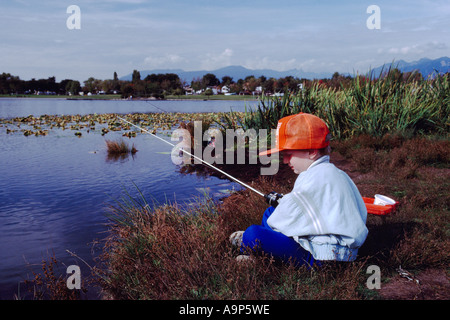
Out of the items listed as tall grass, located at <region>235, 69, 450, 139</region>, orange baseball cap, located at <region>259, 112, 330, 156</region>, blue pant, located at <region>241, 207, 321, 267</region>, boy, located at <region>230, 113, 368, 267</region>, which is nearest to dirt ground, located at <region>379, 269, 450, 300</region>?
boy, located at <region>230, 113, 368, 267</region>

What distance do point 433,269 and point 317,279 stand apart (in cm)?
122

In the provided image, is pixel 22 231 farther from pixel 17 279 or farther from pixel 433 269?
pixel 433 269

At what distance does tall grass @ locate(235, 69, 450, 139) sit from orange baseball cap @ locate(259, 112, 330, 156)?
23.3 ft

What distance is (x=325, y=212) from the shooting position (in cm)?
293

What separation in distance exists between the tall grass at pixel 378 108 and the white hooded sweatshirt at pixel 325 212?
718 centimetres

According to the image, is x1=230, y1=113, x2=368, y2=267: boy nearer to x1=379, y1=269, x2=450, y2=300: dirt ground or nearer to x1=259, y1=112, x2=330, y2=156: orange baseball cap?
x1=259, y1=112, x2=330, y2=156: orange baseball cap

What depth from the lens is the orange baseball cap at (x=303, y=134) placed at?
306cm

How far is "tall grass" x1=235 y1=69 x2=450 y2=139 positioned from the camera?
975cm

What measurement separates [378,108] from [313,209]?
778cm
